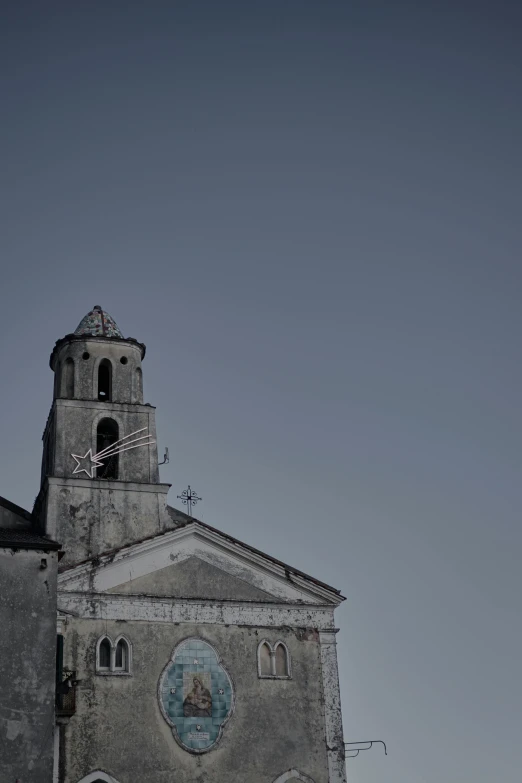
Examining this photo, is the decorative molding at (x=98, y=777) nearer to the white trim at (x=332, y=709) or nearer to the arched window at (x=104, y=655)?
the arched window at (x=104, y=655)

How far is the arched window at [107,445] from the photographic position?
33.0 meters

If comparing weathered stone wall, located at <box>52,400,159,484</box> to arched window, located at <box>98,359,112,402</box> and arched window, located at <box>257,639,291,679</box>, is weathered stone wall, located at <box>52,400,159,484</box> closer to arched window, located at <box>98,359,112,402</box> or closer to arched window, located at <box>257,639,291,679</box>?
arched window, located at <box>98,359,112,402</box>

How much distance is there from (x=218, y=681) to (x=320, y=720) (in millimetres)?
3320

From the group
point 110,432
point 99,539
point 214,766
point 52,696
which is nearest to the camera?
point 52,696

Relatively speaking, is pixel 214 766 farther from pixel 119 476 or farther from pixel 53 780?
pixel 119 476

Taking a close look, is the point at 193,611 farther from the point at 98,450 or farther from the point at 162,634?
the point at 98,450

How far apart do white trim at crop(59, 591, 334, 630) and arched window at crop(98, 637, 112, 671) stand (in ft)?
2.39

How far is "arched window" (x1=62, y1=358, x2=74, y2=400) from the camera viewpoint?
34125 mm

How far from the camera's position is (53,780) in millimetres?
26328

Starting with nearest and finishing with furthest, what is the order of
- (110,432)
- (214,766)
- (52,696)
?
1. (52,696)
2. (214,766)
3. (110,432)

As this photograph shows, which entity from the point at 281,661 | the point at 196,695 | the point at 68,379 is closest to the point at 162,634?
the point at 196,695

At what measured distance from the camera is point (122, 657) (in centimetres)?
2906

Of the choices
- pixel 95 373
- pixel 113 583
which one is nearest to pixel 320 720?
pixel 113 583

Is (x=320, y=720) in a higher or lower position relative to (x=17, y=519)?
lower
